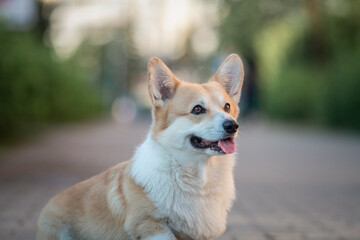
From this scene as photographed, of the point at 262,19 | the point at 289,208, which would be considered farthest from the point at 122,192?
the point at 262,19

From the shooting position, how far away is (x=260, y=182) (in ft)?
26.8

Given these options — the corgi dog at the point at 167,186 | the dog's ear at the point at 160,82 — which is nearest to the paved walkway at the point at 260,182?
the corgi dog at the point at 167,186

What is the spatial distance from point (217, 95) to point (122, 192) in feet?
3.71

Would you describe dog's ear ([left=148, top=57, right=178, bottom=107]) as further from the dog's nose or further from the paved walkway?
the paved walkway

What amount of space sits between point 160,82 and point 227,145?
32.3 inches

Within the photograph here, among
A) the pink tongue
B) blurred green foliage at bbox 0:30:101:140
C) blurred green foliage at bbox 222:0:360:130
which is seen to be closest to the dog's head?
the pink tongue

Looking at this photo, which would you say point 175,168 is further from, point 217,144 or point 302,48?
point 302,48

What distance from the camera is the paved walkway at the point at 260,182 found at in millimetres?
5129

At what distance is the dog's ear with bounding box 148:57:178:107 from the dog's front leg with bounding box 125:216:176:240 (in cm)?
98

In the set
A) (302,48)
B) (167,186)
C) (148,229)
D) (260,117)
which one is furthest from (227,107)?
(260,117)

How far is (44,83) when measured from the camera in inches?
554

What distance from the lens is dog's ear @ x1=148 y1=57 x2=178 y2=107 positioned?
13.1 feet

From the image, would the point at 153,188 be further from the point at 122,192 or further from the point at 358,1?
the point at 358,1

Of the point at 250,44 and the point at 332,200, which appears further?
the point at 250,44
